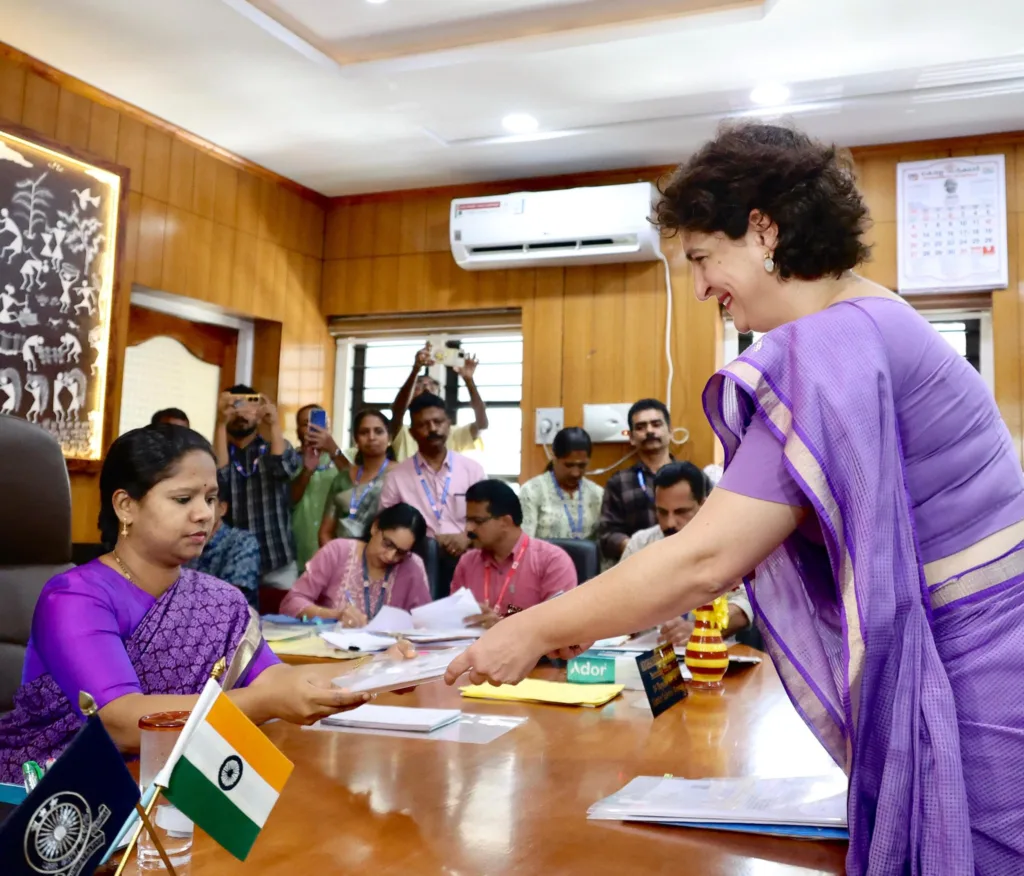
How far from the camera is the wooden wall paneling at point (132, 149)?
15.1 feet

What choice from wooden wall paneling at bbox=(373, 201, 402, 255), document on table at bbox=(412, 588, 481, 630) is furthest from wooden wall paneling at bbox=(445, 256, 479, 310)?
document on table at bbox=(412, 588, 481, 630)

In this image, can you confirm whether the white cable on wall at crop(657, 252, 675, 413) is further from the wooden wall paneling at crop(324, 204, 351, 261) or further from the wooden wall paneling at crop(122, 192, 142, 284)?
the wooden wall paneling at crop(122, 192, 142, 284)

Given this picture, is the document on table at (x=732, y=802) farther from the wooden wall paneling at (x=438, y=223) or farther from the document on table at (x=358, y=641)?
the wooden wall paneling at (x=438, y=223)

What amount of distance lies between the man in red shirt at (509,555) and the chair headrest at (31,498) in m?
1.66

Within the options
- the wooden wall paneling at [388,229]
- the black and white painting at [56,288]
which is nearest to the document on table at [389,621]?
the black and white painting at [56,288]

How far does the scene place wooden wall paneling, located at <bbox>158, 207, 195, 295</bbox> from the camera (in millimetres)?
4891

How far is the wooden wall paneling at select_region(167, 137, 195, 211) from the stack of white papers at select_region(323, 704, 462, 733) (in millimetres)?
3983

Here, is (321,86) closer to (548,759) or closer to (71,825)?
(548,759)

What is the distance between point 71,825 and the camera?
0.67 meters

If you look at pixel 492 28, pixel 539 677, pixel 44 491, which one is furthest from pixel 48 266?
pixel 539 677

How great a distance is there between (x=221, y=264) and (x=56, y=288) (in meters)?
1.12

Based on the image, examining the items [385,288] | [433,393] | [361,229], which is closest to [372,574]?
[433,393]

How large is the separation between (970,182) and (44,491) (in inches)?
174

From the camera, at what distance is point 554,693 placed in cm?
181
